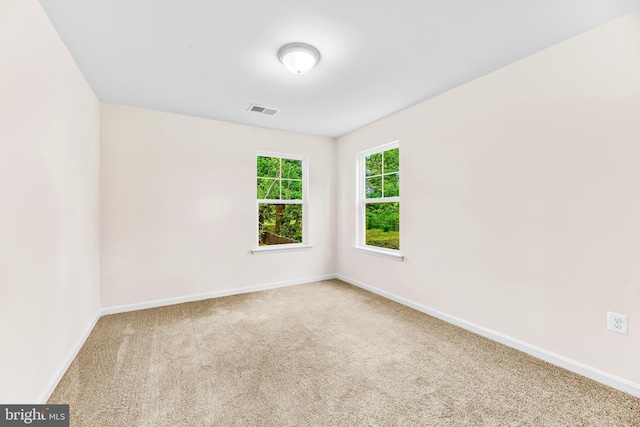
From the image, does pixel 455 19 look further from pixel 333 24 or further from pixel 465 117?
pixel 465 117

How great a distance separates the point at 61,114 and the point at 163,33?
97 cm

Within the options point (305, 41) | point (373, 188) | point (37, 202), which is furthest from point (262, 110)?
point (37, 202)

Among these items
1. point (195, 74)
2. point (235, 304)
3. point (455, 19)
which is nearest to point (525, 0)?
point (455, 19)

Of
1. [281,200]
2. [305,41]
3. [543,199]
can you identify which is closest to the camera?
[305,41]

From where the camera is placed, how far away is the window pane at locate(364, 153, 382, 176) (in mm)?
4148

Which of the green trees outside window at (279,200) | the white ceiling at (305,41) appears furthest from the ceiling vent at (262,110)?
the green trees outside window at (279,200)

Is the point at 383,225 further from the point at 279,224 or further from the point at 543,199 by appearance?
the point at 543,199

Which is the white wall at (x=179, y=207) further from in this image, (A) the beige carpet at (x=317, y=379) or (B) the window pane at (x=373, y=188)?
(B) the window pane at (x=373, y=188)

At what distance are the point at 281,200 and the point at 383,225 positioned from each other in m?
1.63

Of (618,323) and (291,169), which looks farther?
(291,169)

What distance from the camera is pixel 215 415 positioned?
164 cm

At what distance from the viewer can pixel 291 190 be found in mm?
4625

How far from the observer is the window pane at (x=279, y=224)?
440cm

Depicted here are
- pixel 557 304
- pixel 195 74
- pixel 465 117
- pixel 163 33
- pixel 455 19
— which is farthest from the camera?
pixel 465 117
